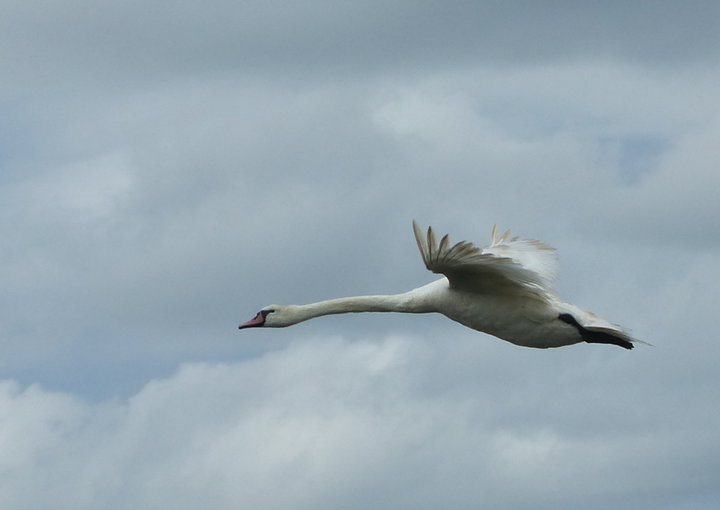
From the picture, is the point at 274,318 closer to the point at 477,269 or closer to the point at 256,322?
the point at 256,322

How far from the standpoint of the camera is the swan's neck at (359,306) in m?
28.1

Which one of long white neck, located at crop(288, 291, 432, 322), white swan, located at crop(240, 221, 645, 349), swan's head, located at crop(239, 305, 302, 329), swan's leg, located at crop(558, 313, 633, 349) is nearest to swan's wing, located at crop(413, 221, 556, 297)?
white swan, located at crop(240, 221, 645, 349)

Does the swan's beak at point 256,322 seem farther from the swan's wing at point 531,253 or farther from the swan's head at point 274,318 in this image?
the swan's wing at point 531,253

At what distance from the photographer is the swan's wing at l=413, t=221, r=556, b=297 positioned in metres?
25.5

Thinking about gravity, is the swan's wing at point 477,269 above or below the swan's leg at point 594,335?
above

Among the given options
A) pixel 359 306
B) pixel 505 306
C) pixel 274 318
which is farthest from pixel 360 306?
pixel 505 306

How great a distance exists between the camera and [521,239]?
30750 millimetres

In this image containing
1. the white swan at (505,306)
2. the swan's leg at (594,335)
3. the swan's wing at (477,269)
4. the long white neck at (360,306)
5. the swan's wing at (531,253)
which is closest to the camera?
the swan's wing at (477,269)

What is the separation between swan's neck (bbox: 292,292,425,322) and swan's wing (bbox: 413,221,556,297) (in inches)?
41.5

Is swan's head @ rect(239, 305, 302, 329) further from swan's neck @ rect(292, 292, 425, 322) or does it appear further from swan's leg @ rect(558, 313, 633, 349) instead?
swan's leg @ rect(558, 313, 633, 349)

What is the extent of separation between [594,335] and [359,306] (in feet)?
12.4

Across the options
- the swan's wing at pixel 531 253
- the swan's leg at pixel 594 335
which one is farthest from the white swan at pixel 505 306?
the swan's wing at pixel 531 253

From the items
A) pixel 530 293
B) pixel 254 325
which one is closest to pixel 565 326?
pixel 530 293

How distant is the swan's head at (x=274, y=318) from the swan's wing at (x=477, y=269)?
10.7 ft
